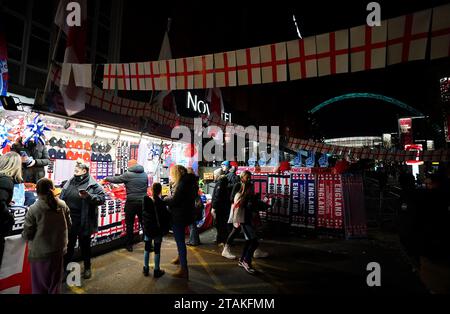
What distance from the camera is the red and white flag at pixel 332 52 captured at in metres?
3.91

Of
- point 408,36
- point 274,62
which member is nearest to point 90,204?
point 274,62

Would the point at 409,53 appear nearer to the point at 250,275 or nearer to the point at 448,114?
the point at 250,275

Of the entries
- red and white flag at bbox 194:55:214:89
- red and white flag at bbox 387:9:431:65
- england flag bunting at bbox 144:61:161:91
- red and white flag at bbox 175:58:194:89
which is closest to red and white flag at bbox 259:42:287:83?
red and white flag at bbox 194:55:214:89

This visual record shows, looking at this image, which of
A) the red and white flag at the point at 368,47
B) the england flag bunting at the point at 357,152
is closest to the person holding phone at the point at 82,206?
the red and white flag at the point at 368,47

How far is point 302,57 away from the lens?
4219 millimetres

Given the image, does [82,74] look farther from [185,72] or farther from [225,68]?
[225,68]

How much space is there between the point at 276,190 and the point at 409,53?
6.42 meters

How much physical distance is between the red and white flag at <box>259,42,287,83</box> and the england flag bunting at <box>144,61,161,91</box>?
2.24 metres

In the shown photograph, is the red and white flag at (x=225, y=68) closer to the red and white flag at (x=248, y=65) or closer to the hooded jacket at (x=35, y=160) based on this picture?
the red and white flag at (x=248, y=65)

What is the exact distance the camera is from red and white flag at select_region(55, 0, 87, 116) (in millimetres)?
5720

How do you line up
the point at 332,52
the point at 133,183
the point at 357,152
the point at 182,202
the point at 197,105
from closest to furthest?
the point at 332,52, the point at 182,202, the point at 133,183, the point at 197,105, the point at 357,152

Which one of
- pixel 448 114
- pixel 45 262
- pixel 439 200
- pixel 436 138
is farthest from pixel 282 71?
pixel 436 138

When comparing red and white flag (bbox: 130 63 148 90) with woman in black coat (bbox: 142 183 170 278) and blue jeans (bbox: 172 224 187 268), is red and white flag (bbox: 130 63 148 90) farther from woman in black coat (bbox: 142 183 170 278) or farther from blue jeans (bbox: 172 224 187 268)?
blue jeans (bbox: 172 224 187 268)

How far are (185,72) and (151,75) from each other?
2.60 ft
